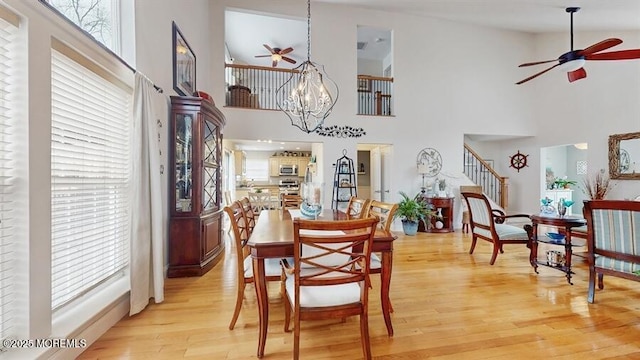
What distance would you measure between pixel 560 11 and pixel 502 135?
102 inches

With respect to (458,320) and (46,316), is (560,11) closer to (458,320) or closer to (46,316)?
(458,320)

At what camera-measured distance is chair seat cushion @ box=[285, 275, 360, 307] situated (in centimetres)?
161

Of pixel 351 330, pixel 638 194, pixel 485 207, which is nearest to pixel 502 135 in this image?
pixel 638 194

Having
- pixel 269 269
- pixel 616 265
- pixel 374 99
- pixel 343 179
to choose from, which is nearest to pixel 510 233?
pixel 616 265

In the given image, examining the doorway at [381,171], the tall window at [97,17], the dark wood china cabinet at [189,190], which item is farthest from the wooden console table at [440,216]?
the tall window at [97,17]

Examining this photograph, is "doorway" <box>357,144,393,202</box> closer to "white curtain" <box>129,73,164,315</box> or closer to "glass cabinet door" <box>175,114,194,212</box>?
"glass cabinet door" <box>175,114,194,212</box>

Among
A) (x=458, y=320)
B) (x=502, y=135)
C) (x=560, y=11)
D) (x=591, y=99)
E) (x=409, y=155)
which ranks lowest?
(x=458, y=320)

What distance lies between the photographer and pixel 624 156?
5.13 m

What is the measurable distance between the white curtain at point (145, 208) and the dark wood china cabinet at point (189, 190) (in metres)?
0.67

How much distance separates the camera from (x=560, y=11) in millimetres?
5242

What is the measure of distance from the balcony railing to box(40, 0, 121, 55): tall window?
302 cm

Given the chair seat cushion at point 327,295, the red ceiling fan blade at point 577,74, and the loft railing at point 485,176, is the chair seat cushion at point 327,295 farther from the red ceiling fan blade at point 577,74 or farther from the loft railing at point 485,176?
the loft railing at point 485,176

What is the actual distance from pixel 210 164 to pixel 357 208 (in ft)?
6.81

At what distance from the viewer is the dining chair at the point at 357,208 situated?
2740mm
